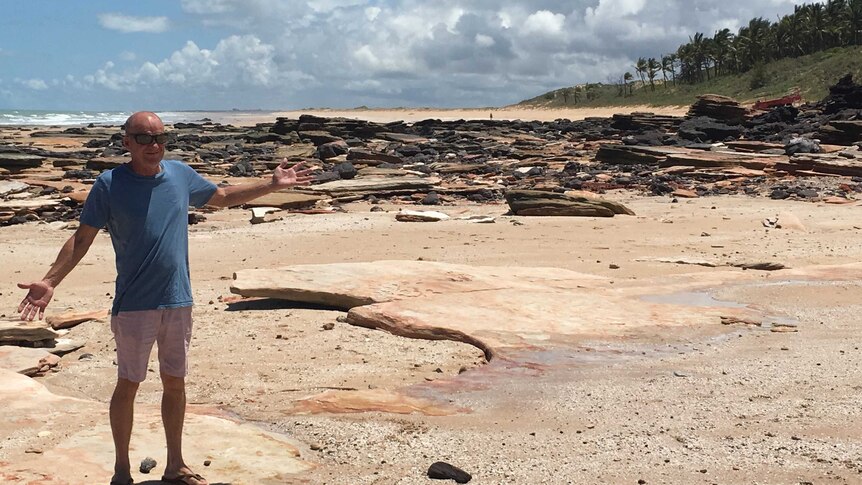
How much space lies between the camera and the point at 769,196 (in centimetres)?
1739

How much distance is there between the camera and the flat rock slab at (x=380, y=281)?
7.64 m

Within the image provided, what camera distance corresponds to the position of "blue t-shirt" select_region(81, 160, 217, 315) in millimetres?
3818

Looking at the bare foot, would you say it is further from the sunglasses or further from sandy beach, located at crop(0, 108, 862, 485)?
the sunglasses

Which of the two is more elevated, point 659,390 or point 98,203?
point 98,203

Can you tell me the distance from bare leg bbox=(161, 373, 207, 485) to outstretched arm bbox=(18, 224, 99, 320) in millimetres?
588

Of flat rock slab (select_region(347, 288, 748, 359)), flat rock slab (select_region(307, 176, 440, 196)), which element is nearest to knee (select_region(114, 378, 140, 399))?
flat rock slab (select_region(347, 288, 748, 359))

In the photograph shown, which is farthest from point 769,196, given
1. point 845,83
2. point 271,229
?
point 845,83

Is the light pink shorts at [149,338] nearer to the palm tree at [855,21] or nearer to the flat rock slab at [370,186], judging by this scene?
the flat rock slab at [370,186]

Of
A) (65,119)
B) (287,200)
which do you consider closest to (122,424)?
(287,200)

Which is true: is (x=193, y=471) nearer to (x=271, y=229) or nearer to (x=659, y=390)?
(x=659, y=390)

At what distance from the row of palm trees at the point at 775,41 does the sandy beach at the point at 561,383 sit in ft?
252

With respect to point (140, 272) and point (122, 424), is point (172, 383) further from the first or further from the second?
point (140, 272)

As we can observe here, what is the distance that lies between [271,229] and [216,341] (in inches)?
279

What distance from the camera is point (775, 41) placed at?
84.1 meters
